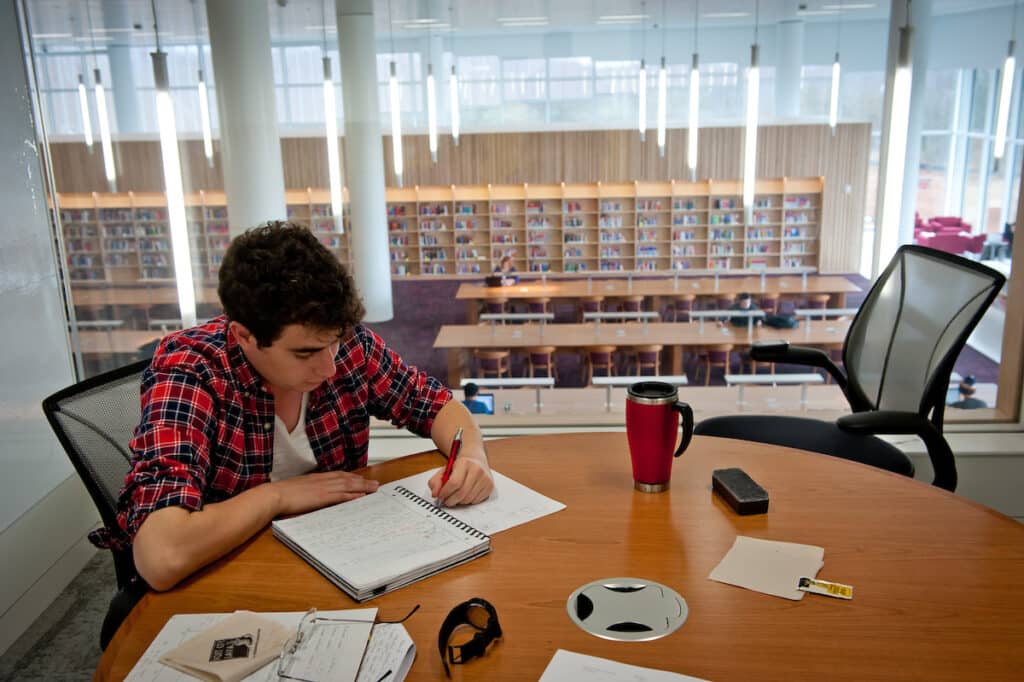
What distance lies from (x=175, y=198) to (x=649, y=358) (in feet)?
10.3

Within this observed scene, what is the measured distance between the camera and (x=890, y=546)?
4.10 feet

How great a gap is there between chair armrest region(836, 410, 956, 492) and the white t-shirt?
4.23 ft

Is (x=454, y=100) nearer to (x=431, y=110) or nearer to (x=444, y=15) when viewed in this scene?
(x=431, y=110)

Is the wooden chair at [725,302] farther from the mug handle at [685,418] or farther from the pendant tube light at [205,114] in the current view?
the mug handle at [685,418]

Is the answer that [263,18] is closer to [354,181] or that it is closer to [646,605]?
[354,181]

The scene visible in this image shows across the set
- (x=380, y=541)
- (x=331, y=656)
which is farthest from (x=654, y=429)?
(x=331, y=656)

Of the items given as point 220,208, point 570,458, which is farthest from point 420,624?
point 220,208

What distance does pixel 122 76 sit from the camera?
11.5 ft

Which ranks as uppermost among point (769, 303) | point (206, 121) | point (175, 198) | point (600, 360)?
point (206, 121)

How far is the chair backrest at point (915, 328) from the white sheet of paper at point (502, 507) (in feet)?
4.04

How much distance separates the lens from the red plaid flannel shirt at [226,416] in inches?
49.7

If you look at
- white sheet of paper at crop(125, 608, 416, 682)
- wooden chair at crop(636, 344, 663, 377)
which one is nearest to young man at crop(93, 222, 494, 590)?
white sheet of paper at crop(125, 608, 416, 682)

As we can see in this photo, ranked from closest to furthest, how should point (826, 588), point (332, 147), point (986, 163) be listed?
point (826, 588) → point (332, 147) → point (986, 163)

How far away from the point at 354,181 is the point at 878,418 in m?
2.72
